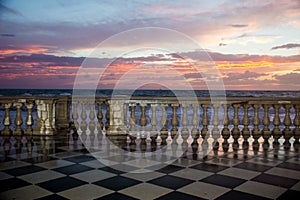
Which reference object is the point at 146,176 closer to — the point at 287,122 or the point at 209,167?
the point at 209,167

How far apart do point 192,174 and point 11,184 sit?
6.68ft

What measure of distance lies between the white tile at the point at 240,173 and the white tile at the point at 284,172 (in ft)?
0.73

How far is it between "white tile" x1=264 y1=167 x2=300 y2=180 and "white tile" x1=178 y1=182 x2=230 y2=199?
0.96 metres

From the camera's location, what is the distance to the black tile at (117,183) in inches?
124

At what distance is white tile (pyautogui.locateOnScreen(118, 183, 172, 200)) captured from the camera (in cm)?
288

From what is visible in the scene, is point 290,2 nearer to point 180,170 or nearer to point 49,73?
point 180,170

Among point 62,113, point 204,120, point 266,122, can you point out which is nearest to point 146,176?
point 204,120

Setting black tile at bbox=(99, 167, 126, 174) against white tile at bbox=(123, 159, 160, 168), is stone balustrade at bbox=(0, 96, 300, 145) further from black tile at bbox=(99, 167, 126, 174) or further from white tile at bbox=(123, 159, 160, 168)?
black tile at bbox=(99, 167, 126, 174)

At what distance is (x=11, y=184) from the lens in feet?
10.4

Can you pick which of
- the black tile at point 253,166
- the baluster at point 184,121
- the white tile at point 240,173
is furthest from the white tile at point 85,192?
the baluster at point 184,121

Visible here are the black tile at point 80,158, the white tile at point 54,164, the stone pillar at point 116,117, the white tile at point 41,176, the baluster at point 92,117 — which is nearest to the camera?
the white tile at point 41,176

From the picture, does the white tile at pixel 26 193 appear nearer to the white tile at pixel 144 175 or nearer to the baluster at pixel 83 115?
the white tile at pixel 144 175

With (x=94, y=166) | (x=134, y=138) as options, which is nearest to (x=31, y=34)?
(x=134, y=138)

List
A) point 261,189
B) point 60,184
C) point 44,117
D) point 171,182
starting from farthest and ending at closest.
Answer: point 44,117 < point 171,182 < point 60,184 < point 261,189
